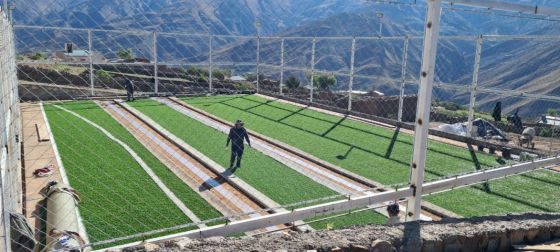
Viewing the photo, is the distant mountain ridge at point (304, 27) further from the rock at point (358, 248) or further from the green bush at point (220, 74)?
the rock at point (358, 248)

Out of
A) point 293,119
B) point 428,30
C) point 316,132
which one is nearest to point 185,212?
point 428,30

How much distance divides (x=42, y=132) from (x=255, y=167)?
6.22 metres

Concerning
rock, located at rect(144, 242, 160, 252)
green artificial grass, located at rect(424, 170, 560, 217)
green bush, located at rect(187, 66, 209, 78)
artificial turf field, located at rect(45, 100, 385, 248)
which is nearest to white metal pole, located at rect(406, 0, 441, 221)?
artificial turf field, located at rect(45, 100, 385, 248)

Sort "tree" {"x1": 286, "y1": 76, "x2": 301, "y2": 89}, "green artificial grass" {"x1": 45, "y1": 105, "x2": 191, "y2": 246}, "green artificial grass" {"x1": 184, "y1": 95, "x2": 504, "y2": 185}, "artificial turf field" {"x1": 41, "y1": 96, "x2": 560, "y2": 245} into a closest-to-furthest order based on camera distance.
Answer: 1. "green artificial grass" {"x1": 45, "y1": 105, "x2": 191, "y2": 246}
2. "artificial turf field" {"x1": 41, "y1": 96, "x2": 560, "y2": 245}
3. "green artificial grass" {"x1": 184, "y1": 95, "x2": 504, "y2": 185}
4. "tree" {"x1": 286, "y1": 76, "x2": 301, "y2": 89}

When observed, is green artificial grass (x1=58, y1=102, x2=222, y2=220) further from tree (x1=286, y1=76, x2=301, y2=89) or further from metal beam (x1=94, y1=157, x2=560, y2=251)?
tree (x1=286, y1=76, x2=301, y2=89)

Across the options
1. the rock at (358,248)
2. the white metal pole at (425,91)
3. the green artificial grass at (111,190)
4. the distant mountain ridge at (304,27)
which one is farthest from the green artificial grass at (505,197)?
the green artificial grass at (111,190)

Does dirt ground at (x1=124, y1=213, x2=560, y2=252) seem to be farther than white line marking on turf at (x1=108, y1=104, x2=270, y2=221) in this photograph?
No

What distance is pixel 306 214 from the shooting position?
4973 mm

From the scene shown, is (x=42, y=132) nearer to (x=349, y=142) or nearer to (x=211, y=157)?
(x=211, y=157)

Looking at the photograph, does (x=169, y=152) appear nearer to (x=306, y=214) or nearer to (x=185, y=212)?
(x=185, y=212)

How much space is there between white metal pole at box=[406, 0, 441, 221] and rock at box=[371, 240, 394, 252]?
1.06 meters

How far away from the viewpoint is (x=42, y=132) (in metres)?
12.0

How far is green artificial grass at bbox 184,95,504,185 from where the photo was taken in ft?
32.5

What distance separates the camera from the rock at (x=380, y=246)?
4.43 m
